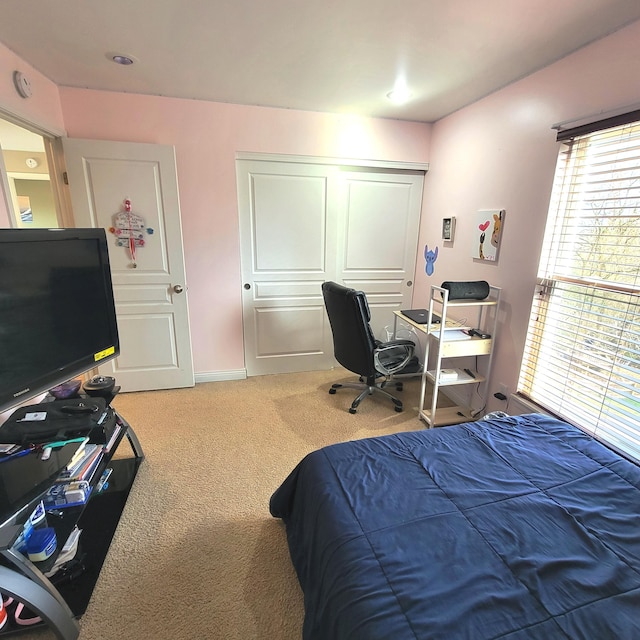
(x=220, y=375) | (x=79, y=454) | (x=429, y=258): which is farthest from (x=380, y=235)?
(x=79, y=454)

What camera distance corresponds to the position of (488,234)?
2.56 meters

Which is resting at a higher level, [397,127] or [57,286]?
[397,127]

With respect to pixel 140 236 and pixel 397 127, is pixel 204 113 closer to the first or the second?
pixel 140 236

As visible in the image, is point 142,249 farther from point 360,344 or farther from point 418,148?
point 418,148

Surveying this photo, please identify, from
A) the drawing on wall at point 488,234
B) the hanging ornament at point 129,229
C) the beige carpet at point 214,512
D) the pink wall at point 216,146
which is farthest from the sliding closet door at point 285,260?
the drawing on wall at point 488,234

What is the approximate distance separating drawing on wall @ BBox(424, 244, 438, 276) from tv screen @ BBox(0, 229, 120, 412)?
2.73 metres

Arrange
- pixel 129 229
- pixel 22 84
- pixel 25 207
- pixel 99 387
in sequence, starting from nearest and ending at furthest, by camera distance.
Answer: pixel 99 387 < pixel 22 84 < pixel 129 229 < pixel 25 207

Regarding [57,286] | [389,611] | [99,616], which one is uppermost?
[57,286]

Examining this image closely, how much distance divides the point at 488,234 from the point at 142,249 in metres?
2.76

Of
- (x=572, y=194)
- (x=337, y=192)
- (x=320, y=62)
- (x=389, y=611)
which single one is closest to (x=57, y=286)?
(x=389, y=611)

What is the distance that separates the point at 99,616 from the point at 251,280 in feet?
8.13

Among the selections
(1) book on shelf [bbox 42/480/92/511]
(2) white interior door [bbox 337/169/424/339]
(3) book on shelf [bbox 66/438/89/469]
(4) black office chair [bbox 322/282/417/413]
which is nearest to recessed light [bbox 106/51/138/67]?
(2) white interior door [bbox 337/169/424/339]

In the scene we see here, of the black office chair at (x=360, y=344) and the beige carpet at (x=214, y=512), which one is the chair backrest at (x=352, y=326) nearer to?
the black office chair at (x=360, y=344)

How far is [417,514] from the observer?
1140mm
